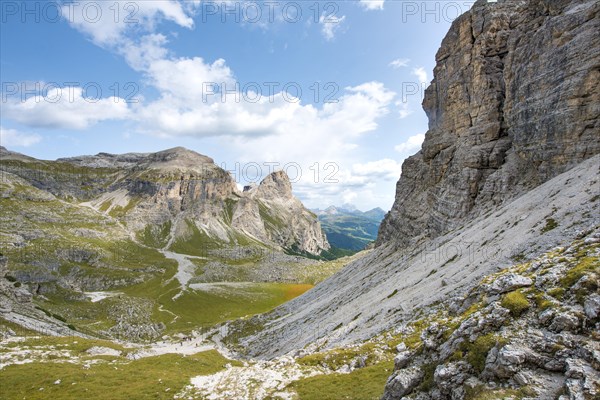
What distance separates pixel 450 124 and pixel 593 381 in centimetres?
9085

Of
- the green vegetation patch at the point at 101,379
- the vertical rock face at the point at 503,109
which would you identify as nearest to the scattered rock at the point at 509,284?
the green vegetation patch at the point at 101,379

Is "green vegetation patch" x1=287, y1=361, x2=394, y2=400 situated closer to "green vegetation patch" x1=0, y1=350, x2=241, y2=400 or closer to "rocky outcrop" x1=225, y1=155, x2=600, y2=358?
"rocky outcrop" x1=225, y1=155, x2=600, y2=358

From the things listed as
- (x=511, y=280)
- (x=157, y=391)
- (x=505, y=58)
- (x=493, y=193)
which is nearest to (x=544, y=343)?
(x=511, y=280)

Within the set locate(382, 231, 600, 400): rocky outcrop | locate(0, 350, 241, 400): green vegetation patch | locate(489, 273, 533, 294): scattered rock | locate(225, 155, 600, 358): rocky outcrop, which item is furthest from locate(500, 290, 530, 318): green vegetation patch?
locate(0, 350, 241, 400): green vegetation patch

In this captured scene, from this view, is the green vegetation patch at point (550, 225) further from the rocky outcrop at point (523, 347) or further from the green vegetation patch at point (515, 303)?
the green vegetation patch at point (515, 303)

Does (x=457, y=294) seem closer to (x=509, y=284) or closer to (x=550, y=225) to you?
(x=550, y=225)

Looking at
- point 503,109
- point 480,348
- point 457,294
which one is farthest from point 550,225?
point 503,109

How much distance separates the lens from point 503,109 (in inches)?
2945

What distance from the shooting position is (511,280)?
18.5 metres

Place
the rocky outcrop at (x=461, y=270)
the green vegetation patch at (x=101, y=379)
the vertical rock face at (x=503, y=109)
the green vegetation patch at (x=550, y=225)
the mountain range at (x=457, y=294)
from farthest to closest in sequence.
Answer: the vertical rock face at (x=503, y=109), the green vegetation patch at (x=550, y=225), the rocky outcrop at (x=461, y=270), the green vegetation patch at (x=101, y=379), the mountain range at (x=457, y=294)

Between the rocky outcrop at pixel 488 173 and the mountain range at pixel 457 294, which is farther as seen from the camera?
the rocky outcrop at pixel 488 173

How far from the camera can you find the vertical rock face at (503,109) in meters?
55.3

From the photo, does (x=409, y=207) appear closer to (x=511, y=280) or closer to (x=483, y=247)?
(x=483, y=247)

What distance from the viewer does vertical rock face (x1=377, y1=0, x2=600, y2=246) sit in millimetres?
55312
